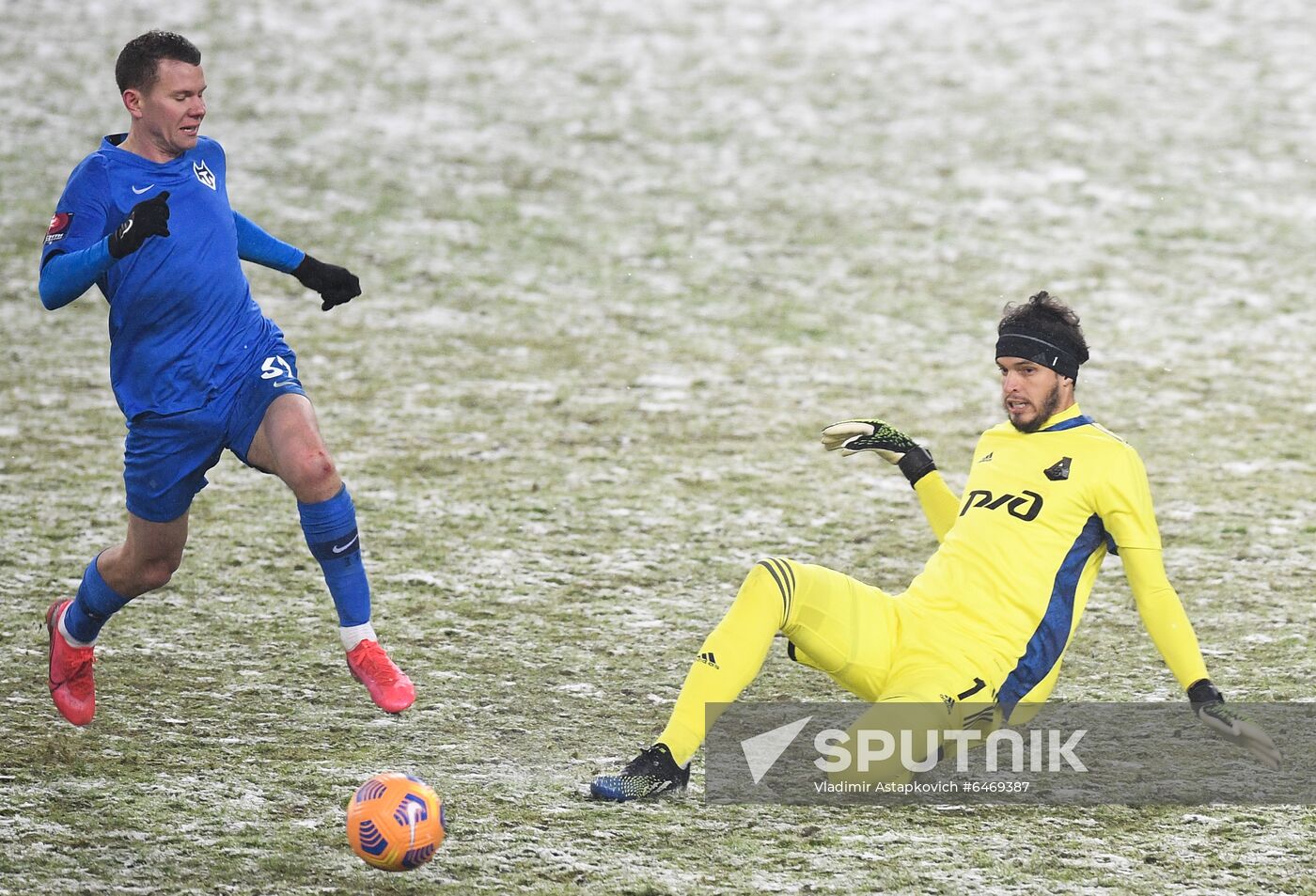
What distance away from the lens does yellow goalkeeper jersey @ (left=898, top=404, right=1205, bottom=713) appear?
16.6ft

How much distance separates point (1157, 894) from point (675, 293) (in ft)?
27.8

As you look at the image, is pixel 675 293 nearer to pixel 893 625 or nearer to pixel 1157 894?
pixel 893 625

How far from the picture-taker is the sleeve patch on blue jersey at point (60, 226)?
5156mm

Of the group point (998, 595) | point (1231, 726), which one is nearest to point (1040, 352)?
point (998, 595)

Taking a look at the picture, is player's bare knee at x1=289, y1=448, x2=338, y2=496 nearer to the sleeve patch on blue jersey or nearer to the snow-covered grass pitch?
the snow-covered grass pitch

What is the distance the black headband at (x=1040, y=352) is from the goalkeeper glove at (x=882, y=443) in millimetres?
571

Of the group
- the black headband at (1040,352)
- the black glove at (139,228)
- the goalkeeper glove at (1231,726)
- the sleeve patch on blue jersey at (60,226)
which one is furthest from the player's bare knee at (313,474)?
the goalkeeper glove at (1231,726)

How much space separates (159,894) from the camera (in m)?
4.17

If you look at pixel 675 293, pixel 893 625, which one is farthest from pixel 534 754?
pixel 675 293

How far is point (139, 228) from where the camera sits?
486cm

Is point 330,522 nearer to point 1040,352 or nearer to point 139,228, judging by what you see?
point 139,228

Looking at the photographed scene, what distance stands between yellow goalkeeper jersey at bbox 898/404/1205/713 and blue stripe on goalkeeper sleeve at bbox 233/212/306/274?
8.55 feet

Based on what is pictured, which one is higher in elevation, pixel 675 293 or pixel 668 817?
pixel 675 293

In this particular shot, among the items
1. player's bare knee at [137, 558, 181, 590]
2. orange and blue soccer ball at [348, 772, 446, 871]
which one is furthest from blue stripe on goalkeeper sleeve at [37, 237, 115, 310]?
orange and blue soccer ball at [348, 772, 446, 871]
